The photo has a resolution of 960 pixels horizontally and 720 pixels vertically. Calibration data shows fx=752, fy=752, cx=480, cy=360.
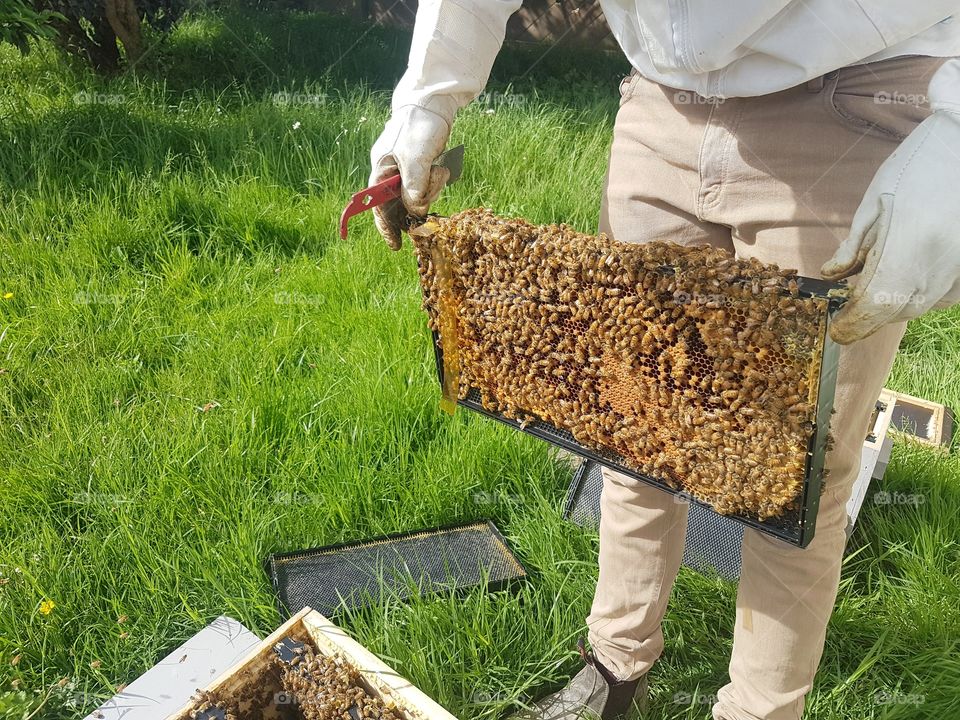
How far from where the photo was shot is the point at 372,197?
176 centimetres

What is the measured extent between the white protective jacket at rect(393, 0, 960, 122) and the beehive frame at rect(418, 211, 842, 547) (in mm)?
368

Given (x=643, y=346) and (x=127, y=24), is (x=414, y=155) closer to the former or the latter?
(x=643, y=346)

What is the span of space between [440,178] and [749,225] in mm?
715

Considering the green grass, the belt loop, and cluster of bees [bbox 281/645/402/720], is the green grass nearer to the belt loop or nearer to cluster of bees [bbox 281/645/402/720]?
cluster of bees [bbox 281/645/402/720]

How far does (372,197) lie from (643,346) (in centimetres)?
72

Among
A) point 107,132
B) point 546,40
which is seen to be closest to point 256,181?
point 107,132

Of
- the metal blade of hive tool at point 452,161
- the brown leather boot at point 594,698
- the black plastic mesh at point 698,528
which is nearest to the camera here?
the metal blade of hive tool at point 452,161

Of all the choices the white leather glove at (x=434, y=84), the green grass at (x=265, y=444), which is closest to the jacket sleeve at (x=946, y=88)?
the white leather glove at (x=434, y=84)

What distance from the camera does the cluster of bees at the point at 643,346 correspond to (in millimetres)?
1408

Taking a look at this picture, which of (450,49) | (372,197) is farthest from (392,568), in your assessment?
(450,49)

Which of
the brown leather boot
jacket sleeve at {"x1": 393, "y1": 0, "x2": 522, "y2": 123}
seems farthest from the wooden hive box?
jacket sleeve at {"x1": 393, "y1": 0, "x2": 522, "y2": 123}

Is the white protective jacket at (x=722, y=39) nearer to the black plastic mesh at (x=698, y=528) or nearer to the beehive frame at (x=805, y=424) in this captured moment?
the beehive frame at (x=805, y=424)

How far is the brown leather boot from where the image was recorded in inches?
83.0

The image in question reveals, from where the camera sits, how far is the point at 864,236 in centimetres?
134
